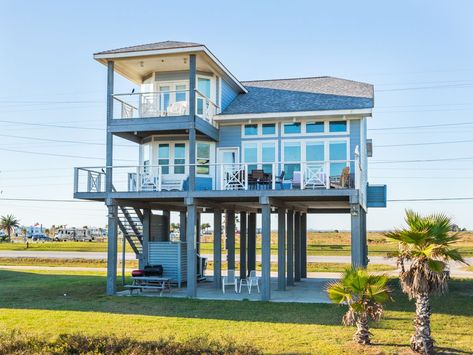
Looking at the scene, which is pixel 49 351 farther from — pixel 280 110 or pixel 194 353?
pixel 280 110

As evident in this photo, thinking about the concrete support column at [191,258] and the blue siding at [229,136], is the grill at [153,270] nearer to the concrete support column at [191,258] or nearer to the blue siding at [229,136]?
the concrete support column at [191,258]

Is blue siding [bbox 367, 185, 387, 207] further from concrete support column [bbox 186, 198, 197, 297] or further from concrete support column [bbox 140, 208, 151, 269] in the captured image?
concrete support column [bbox 140, 208, 151, 269]

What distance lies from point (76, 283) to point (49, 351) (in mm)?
13630

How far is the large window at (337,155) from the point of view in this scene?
21.0 m

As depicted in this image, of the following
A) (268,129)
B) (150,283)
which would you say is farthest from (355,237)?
(150,283)

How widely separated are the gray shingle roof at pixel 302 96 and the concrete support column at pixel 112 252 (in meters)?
5.95

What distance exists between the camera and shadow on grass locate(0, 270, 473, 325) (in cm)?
1555

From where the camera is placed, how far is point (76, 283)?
2417 centimetres

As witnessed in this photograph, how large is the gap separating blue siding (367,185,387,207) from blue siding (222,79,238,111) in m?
7.24

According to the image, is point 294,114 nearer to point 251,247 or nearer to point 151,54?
point 151,54

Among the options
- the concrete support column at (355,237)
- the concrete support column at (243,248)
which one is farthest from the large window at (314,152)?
the concrete support column at (243,248)

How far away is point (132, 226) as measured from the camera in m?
23.6

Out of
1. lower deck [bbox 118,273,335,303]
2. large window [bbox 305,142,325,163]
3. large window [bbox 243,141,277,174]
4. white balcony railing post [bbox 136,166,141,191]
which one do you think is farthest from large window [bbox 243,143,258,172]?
lower deck [bbox 118,273,335,303]

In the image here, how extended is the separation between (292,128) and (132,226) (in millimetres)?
7948
